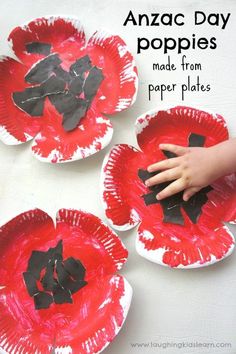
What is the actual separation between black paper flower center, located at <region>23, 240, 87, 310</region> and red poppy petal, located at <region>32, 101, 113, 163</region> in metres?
0.16

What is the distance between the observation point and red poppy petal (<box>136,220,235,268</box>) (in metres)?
0.66

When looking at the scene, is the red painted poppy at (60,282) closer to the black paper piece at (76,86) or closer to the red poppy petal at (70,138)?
the red poppy petal at (70,138)

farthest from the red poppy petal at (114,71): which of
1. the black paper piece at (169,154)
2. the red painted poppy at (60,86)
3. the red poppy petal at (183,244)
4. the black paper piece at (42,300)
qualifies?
the black paper piece at (42,300)

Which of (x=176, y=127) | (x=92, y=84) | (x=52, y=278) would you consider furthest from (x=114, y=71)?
(x=52, y=278)

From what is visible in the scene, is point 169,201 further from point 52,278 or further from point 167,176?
point 52,278

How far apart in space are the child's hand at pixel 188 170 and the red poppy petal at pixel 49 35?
10.5 inches

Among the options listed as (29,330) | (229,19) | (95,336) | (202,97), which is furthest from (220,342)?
(229,19)

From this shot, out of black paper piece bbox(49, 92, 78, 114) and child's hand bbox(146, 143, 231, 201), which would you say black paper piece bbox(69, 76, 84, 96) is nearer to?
black paper piece bbox(49, 92, 78, 114)

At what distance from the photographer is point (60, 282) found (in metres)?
0.66

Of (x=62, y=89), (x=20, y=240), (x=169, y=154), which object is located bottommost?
(x=20, y=240)

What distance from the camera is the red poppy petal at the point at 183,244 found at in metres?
0.66

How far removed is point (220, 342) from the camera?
0.68 meters

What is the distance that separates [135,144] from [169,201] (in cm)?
12

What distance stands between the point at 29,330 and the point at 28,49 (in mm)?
479
